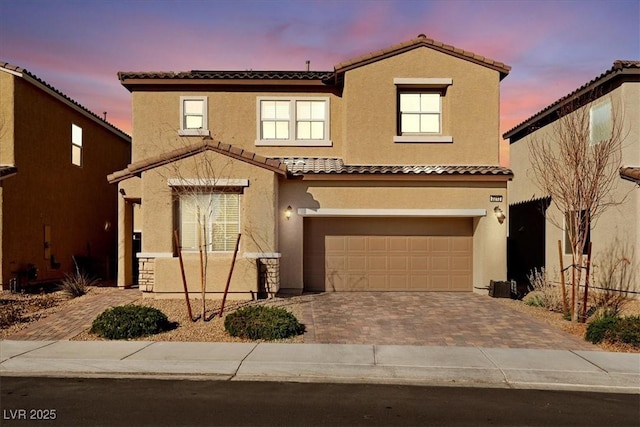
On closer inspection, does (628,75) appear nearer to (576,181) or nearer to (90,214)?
(576,181)

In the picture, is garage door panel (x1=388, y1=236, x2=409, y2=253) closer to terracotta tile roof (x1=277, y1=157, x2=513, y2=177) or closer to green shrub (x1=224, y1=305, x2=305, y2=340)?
terracotta tile roof (x1=277, y1=157, x2=513, y2=177)

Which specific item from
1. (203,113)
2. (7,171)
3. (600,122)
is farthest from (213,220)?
(600,122)

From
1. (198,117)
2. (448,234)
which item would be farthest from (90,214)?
(448,234)

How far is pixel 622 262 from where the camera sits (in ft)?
47.8

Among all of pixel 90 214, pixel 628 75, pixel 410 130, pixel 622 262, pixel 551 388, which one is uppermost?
pixel 628 75

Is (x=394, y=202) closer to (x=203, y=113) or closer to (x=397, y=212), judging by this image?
(x=397, y=212)

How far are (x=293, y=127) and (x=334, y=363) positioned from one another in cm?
1013

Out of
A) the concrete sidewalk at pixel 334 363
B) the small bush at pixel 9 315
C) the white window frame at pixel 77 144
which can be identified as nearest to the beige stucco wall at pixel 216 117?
the white window frame at pixel 77 144

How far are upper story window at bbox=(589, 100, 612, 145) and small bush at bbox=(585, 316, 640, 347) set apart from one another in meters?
7.04

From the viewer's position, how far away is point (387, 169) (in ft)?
51.1

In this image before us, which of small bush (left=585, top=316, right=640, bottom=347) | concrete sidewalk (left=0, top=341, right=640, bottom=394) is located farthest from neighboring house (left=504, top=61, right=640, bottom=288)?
concrete sidewalk (left=0, top=341, right=640, bottom=394)

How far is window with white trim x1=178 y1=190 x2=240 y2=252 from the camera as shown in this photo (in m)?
14.1

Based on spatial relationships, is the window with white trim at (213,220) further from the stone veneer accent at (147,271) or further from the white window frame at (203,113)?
the white window frame at (203,113)

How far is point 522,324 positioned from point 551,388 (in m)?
4.19
